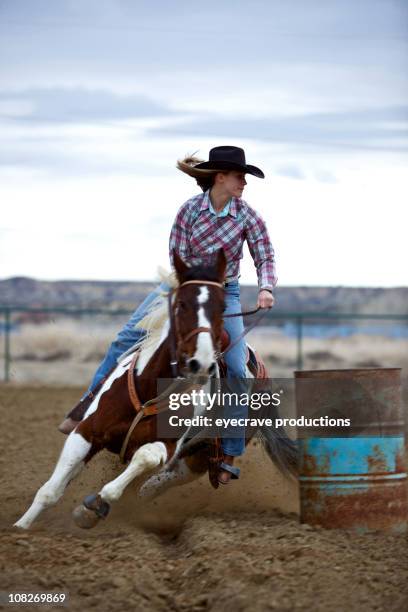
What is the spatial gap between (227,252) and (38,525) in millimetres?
2031

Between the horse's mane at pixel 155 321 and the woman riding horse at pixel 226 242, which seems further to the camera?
the woman riding horse at pixel 226 242

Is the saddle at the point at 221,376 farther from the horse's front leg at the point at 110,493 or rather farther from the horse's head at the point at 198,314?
the horse's head at the point at 198,314

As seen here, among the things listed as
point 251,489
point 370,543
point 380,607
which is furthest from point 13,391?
point 380,607

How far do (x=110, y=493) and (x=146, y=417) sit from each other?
49 centimetres

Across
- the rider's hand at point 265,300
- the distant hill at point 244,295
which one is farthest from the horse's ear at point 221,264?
the distant hill at point 244,295

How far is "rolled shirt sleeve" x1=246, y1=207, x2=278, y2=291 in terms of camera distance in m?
5.89

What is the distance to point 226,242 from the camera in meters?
5.82

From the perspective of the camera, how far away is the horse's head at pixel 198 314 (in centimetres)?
480

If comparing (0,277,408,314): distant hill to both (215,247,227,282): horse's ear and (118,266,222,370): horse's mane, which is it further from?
(215,247,227,282): horse's ear

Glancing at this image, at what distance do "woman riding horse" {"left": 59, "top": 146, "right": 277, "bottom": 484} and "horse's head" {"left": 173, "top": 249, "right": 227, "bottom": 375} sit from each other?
20.2 inches

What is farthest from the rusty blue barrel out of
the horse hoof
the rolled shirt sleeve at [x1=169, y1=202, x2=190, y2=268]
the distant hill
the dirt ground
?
the distant hill

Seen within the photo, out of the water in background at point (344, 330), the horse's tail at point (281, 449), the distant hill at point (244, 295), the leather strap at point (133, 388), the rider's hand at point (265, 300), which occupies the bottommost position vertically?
the horse's tail at point (281, 449)

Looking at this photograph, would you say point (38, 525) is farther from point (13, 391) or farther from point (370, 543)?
point (13, 391)

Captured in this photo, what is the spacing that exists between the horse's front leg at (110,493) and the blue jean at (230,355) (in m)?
0.78
